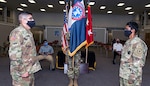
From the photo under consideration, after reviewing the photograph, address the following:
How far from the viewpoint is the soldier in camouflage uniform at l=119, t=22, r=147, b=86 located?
2434mm

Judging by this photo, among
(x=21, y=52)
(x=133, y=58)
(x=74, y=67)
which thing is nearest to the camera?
(x=21, y=52)

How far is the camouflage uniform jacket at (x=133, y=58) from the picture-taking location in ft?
7.97

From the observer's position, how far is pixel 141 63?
8.01ft

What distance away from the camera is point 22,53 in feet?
7.98

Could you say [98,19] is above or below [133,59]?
above

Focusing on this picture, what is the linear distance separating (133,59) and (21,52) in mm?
1579

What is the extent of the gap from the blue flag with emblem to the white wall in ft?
52.6

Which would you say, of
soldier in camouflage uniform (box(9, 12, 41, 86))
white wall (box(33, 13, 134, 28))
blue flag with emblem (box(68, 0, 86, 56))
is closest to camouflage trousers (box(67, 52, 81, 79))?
blue flag with emblem (box(68, 0, 86, 56))

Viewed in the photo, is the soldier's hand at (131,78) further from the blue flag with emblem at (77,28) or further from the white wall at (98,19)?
the white wall at (98,19)

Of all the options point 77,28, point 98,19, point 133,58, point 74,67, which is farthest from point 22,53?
point 98,19

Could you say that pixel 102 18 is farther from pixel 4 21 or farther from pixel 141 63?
pixel 141 63

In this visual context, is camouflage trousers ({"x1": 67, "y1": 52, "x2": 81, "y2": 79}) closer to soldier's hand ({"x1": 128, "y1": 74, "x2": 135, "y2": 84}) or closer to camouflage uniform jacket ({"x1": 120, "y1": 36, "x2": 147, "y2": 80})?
camouflage uniform jacket ({"x1": 120, "y1": 36, "x2": 147, "y2": 80})

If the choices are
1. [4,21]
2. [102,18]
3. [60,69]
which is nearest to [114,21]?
[102,18]

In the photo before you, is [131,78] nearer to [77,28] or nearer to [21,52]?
[21,52]
